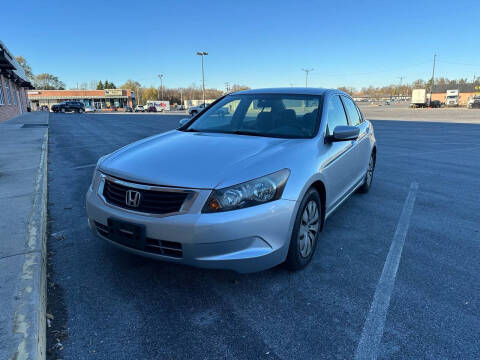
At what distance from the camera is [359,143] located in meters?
4.49

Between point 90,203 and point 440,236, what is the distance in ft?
12.2

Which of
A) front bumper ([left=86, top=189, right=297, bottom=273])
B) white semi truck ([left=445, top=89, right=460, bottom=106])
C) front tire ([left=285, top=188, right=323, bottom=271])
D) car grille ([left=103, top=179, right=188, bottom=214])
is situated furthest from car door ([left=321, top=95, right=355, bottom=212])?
white semi truck ([left=445, top=89, right=460, bottom=106])

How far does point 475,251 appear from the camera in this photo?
3.47 m

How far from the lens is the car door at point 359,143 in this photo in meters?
4.38

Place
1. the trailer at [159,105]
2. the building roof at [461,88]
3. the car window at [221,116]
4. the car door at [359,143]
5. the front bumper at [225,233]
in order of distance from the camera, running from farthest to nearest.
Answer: the building roof at [461,88]
the trailer at [159,105]
the car door at [359,143]
the car window at [221,116]
the front bumper at [225,233]

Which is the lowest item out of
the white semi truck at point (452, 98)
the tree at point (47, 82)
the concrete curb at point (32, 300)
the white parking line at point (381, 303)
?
the white parking line at point (381, 303)

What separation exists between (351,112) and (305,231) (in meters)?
2.52

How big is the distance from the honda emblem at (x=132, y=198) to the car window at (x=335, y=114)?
2062 millimetres

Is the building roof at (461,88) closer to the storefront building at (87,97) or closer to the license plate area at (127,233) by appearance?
the storefront building at (87,97)

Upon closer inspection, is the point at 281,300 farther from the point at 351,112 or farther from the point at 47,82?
the point at 47,82

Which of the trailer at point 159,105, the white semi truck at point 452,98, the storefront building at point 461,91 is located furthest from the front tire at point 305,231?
the storefront building at point 461,91

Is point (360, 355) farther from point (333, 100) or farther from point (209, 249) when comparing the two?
point (333, 100)

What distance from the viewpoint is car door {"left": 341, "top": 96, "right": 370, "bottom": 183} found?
14.4 ft

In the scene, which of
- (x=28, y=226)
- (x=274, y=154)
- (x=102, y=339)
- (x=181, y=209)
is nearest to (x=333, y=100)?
(x=274, y=154)
